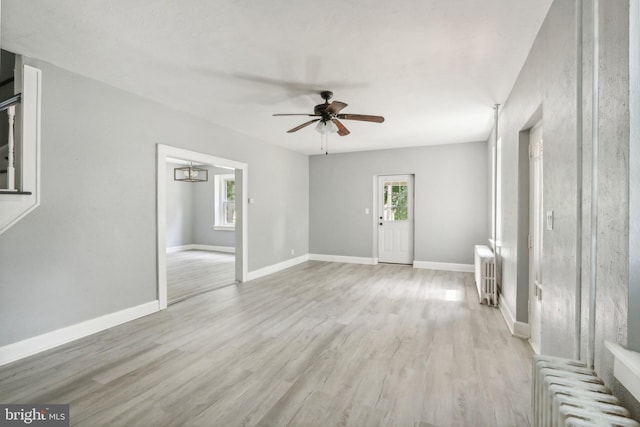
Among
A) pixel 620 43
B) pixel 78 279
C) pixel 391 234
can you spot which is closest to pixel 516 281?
pixel 620 43

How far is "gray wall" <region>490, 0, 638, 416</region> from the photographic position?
112 centimetres

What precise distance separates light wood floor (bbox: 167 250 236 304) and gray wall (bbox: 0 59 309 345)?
1.03m

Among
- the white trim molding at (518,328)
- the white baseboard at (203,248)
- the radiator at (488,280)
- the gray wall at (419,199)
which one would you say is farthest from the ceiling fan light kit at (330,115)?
the white baseboard at (203,248)

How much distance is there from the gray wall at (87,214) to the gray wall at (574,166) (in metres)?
3.97

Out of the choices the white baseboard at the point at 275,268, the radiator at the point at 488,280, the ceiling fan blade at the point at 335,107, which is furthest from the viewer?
the white baseboard at the point at 275,268

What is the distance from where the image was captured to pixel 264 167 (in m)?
5.91

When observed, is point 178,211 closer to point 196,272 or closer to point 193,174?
point 193,174

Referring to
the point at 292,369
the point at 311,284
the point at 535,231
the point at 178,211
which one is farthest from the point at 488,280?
the point at 178,211

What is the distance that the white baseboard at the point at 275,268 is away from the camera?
217 inches

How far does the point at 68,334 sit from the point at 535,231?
14.9 feet

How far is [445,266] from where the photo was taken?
628cm

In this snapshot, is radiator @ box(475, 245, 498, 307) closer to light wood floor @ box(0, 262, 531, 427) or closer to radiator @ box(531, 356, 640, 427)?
light wood floor @ box(0, 262, 531, 427)

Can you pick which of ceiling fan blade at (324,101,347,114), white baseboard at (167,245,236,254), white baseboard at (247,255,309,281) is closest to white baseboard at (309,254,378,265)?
white baseboard at (247,255,309,281)

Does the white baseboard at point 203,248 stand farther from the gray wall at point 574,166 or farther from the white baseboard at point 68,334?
the gray wall at point 574,166
